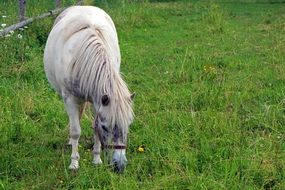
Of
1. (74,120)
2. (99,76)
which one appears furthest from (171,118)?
(99,76)

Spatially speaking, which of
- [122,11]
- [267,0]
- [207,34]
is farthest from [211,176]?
[267,0]

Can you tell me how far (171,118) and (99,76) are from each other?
153 cm

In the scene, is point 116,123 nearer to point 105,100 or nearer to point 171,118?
point 105,100

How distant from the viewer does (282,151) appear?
435 centimetres

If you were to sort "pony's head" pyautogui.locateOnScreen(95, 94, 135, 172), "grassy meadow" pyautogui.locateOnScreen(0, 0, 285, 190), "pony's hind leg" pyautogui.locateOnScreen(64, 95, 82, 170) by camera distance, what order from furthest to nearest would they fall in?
1. "pony's hind leg" pyautogui.locateOnScreen(64, 95, 82, 170)
2. "grassy meadow" pyautogui.locateOnScreen(0, 0, 285, 190)
3. "pony's head" pyautogui.locateOnScreen(95, 94, 135, 172)

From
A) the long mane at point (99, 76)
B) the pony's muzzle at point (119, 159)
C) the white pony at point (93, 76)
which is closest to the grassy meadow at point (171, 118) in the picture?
the pony's muzzle at point (119, 159)

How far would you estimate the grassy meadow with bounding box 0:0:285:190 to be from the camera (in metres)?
3.96

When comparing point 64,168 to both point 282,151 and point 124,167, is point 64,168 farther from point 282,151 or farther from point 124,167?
point 282,151

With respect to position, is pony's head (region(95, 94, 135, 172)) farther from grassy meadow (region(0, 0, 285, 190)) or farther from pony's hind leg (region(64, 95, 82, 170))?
pony's hind leg (region(64, 95, 82, 170))

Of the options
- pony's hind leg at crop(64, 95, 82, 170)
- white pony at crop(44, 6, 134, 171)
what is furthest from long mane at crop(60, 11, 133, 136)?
pony's hind leg at crop(64, 95, 82, 170)

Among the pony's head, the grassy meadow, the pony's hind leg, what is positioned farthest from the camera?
the pony's hind leg

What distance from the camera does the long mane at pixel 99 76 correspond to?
384cm

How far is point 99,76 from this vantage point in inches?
157

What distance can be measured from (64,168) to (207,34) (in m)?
7.48
